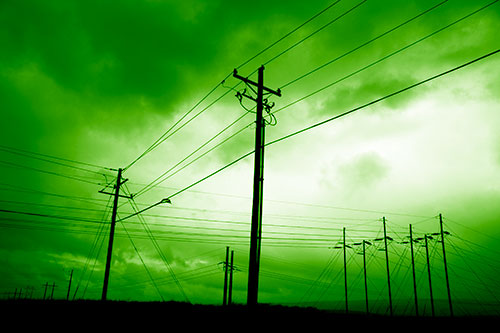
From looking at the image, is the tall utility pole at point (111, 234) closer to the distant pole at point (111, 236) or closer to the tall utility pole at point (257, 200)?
the distant pole at point (111, 236)

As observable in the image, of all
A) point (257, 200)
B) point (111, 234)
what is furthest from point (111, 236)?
point (257, 200)

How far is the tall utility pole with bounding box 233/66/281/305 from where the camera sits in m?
12.4

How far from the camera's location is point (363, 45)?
13.0 meters

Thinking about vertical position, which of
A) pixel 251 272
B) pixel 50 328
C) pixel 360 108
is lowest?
pixel 50 328

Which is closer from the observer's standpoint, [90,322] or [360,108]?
[360,108]

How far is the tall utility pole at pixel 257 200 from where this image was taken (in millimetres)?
12373

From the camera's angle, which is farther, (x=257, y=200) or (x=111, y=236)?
(x=111, y=236)

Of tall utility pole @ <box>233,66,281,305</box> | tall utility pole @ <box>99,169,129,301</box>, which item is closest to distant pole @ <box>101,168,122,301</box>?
tall utility pole @ <box>99,169,129,301</box>

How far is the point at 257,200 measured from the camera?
13.5 metres

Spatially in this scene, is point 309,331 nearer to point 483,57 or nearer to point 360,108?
point 360,108

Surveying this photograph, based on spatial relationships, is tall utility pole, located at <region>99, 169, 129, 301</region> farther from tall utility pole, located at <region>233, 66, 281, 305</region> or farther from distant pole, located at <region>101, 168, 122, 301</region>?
tall utility pole, located at <region>233, 66, 281, 305</region>

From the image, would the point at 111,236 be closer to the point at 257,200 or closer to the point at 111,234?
the point at 111,234

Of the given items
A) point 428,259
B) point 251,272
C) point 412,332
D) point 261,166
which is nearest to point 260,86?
point 261,166

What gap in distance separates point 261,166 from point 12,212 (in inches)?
837
